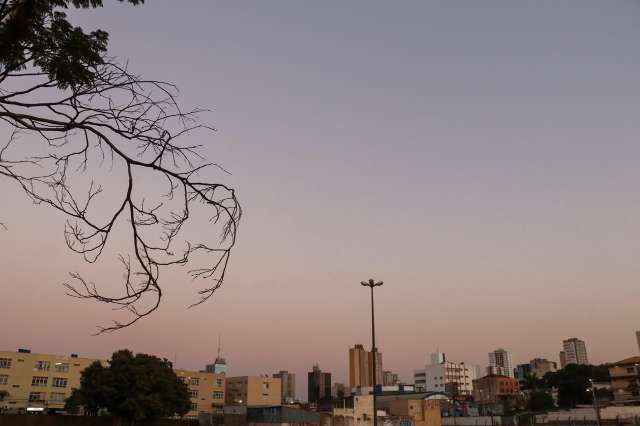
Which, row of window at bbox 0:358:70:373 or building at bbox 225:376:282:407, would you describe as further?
building at bbox 225:376:282:407

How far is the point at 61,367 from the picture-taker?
68875 mm

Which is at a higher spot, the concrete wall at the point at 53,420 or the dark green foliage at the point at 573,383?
the dark green foliage at the point at 573,383

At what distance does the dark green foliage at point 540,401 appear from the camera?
89.1 meters

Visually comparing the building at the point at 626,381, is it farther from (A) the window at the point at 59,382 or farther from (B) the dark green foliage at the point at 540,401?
(A) the window at the point at 59,382

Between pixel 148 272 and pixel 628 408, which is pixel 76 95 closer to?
pixel 148 272

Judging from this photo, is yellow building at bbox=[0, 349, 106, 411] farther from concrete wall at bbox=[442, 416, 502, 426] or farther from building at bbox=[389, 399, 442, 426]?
concrete wall at bbox=[442, 416, 502, 426]

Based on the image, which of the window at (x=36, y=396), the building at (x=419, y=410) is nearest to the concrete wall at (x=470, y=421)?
the building at (x=419, y=410)

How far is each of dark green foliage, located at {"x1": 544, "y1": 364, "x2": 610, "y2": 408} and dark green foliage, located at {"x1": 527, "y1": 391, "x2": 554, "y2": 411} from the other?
6.41 ft

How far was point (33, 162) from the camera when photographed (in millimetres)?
3941

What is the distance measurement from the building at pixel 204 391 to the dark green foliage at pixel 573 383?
58619 mm

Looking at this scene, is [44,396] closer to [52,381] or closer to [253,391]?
[52,381]

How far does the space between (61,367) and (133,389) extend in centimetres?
3129

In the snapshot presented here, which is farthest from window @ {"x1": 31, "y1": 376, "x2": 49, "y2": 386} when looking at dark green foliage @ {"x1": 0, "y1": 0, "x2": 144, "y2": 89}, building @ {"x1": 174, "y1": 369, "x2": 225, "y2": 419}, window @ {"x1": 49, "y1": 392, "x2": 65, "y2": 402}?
dark green foliage @ {"x1": 0, "y1": 0, "x2": 144, "y2": 89}

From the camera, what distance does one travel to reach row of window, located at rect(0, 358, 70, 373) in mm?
64062
